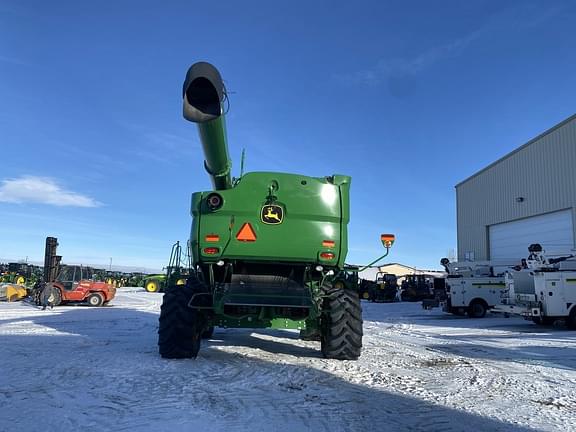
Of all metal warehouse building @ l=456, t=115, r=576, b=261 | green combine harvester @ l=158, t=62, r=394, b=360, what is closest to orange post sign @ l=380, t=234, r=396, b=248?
green combine harvester @ l=158, t=62, r=394, b=360

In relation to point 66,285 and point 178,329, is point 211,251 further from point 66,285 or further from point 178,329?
point 66,285

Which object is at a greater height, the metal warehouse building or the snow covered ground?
the metal warehouse building

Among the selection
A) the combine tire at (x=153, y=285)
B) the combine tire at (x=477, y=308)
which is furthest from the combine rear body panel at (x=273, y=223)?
the combine tire at (x=153, y=285)

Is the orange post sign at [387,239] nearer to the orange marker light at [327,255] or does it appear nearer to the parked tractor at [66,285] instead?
the orange marker light at [327,255]

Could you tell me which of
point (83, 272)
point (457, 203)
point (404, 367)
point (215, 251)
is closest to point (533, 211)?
point (457, 203)

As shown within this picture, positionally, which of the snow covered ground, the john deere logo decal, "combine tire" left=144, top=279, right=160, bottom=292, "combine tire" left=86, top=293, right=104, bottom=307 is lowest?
the snow covered ground

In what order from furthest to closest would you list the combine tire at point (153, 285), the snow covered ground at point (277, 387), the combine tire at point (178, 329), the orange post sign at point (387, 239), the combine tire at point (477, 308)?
the combine tire at point (153, 285) < the combine tire at point (477, 308) < the orange post sign at point (387, 239) < the combine tire at point (178, 329) < the snow covered ground at point (277, 387)

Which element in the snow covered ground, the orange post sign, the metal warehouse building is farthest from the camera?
the metal warehouse building

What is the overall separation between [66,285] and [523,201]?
81.5ft

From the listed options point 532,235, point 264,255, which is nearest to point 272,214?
point 264,255

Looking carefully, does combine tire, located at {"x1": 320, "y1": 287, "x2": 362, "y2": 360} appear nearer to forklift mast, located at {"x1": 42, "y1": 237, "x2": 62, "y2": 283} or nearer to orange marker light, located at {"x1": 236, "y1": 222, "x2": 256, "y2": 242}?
orange marker light, located at {"x1": 236, "y1": 222, "x2": 256, "y2": 242}

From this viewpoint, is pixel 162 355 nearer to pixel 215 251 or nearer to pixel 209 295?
pixel 209 295

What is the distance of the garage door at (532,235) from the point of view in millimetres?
22531

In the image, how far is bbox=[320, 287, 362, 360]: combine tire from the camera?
7617 millimetres
